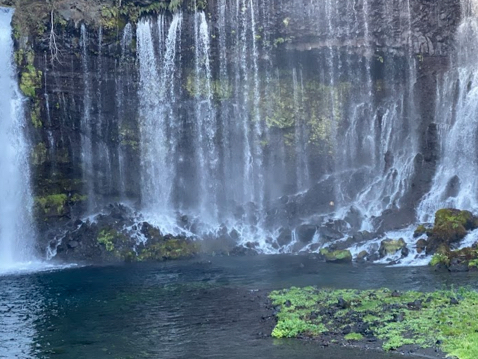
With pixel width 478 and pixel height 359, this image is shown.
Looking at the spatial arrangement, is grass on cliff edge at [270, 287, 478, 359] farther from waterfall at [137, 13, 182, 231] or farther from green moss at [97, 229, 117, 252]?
waterfall at [137, 13, 182, 231]

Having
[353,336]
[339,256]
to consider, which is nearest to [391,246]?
[339,256]

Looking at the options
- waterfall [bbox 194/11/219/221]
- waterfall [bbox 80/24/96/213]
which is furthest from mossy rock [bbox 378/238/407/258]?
waterfall [bbox 80/24/96/213]

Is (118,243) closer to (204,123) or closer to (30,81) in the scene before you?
(204,123)

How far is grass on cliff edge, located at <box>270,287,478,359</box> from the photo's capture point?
15617 millimetres

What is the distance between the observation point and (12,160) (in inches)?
1508

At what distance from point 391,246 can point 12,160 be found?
876 inches

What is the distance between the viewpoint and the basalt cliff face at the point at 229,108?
3891 cm

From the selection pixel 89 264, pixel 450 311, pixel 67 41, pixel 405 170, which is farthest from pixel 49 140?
pixel 450 311

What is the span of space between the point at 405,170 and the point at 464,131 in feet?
13.0

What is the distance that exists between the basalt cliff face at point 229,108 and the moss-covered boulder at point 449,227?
273 inches

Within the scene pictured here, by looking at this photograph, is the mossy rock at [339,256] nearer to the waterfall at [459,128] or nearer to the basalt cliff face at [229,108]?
the waterfall at [459,128]

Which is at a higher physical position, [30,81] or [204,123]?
[30,81]

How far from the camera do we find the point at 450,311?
1767cm

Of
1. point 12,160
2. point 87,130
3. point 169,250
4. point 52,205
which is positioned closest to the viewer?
point 169,250
